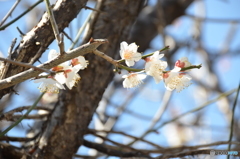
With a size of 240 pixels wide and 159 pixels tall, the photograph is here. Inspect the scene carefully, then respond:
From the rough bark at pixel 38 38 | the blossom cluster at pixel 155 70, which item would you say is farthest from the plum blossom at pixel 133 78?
the rough bark at pixel 38 38

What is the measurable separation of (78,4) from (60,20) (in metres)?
0.08

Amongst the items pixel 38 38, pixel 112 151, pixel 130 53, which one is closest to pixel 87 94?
A: pixel 112 151

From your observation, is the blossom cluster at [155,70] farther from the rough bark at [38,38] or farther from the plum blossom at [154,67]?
the rough bark at [38,38]

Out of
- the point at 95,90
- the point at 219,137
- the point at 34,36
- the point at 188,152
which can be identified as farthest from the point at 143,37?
the point at 219,137

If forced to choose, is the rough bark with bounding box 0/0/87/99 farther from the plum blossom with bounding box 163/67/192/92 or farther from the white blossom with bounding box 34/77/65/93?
the plum blossom with bounding box 163/67/192/92

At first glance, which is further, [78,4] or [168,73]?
[78,4]

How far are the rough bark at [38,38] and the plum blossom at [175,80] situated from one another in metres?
0.36

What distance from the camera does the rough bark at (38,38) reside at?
896 mm

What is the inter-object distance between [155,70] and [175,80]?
8 cm

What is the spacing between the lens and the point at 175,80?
2.76ft

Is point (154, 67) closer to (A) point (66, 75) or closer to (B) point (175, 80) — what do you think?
(B) point (175, 80)

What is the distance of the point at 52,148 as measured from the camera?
3.72 ft

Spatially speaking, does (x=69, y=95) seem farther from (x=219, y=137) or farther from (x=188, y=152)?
(x=219, y=137)

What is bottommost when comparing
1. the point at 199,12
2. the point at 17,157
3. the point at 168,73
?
the point at 17,157
